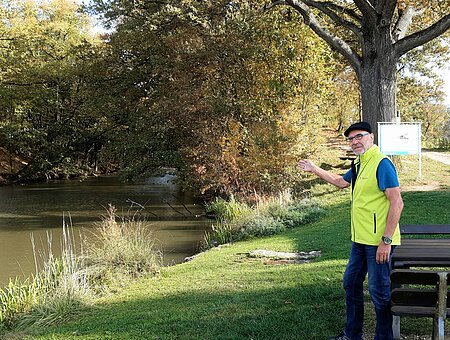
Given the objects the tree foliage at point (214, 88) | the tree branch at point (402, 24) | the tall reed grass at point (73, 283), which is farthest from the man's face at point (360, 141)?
the tree branch at point (402, 24)

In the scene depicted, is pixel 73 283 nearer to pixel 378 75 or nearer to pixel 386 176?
pixel 386 176

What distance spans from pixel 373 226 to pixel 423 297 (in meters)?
0.62

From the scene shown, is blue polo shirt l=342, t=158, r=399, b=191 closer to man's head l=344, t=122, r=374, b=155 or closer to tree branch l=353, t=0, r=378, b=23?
man's head l=344, t=122, r=374, b=155

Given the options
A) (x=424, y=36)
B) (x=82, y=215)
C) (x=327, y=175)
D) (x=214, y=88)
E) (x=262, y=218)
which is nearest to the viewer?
(x=327, y=175)

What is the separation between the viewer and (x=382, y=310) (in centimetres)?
386

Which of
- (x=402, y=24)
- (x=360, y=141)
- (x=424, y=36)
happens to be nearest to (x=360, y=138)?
(x=360, y=141)

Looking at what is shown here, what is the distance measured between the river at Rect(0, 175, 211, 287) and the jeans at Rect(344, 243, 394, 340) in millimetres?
7492

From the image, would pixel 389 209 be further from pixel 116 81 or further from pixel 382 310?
pixel 116 81

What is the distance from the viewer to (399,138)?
1338 centimetres

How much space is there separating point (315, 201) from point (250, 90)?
6.29 metres

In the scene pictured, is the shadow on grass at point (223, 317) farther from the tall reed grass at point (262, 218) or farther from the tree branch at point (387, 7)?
the tree branch at point (387, 7)

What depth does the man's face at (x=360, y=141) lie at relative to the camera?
4.00 meters

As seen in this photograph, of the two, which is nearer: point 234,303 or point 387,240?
point 387,240

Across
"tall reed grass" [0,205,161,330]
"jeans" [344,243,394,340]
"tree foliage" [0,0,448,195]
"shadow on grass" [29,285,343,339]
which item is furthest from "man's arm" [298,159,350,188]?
"tree foliage" [0,0,448,195]
